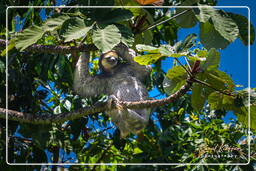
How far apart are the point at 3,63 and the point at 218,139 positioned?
6.08 ft

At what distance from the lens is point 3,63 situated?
379cm

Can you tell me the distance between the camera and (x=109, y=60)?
11.9 feet

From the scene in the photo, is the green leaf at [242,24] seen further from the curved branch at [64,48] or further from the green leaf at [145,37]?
the curved branch at [64,48]

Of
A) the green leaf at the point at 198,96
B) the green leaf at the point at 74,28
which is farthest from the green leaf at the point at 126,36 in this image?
the green leaf at the point at 198,96

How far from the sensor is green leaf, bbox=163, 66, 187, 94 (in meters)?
2.68

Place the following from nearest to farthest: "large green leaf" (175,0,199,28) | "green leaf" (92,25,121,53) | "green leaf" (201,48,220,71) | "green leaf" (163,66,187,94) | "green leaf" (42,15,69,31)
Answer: "green leaf" (92,25,121,53) < "green leaf" (201,48,220,71) < "green leaf" (42,15,69,31) < "green leaf" (163,66,187,94) < "large green leaf" (175,0,199,28)

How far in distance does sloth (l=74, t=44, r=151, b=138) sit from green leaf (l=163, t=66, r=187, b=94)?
64 cm

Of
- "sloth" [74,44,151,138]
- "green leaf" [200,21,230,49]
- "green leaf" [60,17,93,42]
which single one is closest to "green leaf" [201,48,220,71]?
"green leaf" [200,21,230,49]

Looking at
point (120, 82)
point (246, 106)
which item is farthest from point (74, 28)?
point (120, 82)

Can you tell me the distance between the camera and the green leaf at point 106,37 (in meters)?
2.29

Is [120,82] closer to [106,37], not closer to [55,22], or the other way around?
[55,22]

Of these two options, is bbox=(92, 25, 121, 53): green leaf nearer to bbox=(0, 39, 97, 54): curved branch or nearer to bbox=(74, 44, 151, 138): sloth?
bbox=(0, 39, 97, 54): curved branch

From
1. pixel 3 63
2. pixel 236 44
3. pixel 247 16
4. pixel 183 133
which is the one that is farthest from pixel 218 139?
pixel 3 63

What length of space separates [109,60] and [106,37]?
127 cm
